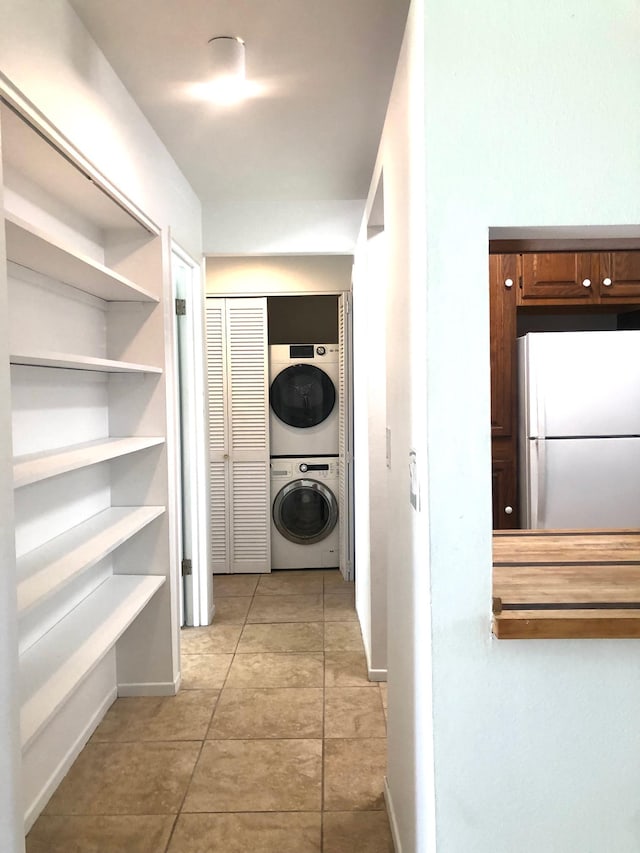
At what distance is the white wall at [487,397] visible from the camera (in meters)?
1.30

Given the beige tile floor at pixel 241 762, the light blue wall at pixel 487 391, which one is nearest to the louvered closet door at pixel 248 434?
the beige tile floor at pixel 241 762

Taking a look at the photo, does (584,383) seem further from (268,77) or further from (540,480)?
(268,77)

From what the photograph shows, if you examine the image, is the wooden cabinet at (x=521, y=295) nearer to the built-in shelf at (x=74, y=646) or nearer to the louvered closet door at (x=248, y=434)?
the built-in shelf at (x=74, y=646)

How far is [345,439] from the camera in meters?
4.72

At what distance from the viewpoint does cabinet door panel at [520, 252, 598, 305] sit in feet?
11.2

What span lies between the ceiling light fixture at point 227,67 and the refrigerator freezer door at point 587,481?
2023 mm

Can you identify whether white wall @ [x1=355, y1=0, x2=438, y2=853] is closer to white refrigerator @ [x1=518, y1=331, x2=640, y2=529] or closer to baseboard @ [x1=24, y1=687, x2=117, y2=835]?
baseboard @ [x1=24, y1=687, x2=117, y2=835]

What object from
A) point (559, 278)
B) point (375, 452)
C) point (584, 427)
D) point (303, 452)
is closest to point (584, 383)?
point (584, 427)

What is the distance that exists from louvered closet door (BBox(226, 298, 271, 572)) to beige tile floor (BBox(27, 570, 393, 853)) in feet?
4.31

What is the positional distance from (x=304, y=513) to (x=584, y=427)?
7.81ft

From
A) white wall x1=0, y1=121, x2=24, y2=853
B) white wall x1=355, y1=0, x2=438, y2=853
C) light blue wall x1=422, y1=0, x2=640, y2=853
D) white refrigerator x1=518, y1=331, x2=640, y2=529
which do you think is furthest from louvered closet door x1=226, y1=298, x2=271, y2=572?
light blue wall x1=422, y1=0, x2=640, y2=853

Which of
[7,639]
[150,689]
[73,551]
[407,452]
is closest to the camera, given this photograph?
[7,639]

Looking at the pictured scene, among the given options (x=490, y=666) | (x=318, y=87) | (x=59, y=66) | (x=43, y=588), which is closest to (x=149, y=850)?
(x=43, y=588)

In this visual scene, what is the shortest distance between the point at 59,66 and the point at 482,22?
116 cm
